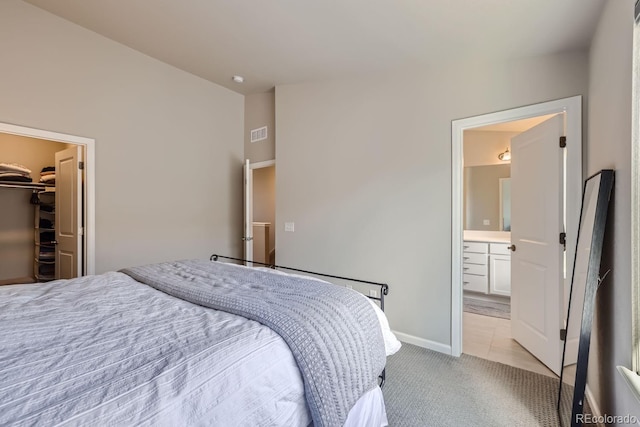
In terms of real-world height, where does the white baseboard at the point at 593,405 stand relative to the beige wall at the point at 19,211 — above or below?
below

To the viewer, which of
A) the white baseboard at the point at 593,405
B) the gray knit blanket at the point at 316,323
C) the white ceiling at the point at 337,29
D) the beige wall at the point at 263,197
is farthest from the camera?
the beige wall at the point at 263,197

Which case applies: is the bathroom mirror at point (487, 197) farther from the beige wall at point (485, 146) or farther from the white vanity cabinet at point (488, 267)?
the white vanity cabinet at point (488, 267)

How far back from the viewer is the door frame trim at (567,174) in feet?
7.18

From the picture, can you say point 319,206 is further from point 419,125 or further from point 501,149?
point 501,149

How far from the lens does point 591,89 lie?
Answer: 2.04 meters

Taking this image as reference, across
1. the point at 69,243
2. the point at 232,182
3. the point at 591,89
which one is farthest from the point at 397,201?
the point at 69,243

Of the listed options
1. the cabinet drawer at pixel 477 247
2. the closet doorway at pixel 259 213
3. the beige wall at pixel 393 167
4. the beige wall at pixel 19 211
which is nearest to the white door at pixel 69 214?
the beige wall at pixel 19 211

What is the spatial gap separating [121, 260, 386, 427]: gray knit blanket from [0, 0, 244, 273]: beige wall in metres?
1.74

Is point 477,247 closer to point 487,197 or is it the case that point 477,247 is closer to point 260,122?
point 487,197

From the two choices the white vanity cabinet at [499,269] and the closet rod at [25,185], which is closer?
the closet rod at [25,185]

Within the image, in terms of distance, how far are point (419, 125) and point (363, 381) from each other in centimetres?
234

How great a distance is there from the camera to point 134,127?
3.21 meters

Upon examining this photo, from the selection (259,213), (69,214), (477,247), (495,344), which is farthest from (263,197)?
(495,344)

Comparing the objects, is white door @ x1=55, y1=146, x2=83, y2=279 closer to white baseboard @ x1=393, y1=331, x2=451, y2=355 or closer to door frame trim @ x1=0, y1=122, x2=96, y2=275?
door frame trim @ x1=0, y1=122, x2=96, y2=275
